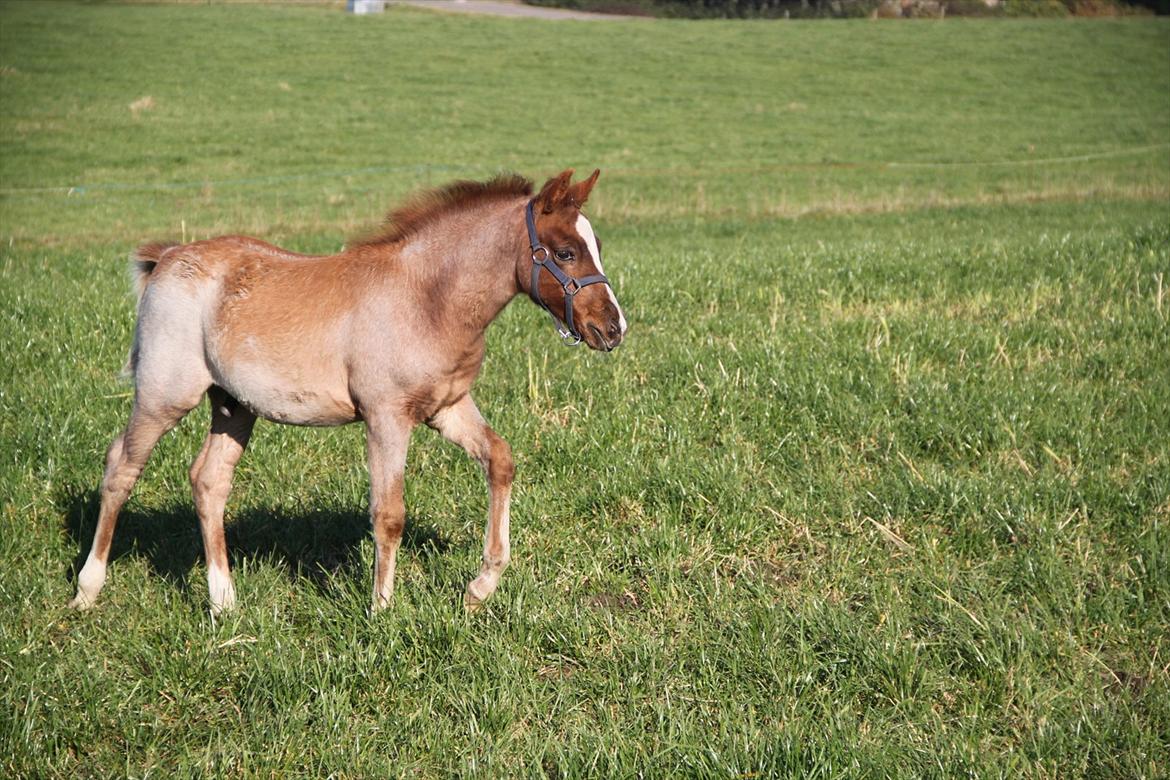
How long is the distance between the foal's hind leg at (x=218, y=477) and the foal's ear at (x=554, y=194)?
2.13m

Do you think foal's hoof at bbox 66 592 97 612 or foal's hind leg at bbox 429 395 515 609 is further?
foal's hoof at bbox 66 592 97 612

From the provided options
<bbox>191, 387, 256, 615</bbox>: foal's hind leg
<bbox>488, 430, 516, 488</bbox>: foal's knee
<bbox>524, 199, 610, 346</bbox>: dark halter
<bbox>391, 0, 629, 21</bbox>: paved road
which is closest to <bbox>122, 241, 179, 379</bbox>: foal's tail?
<bbox>191, 387, 256, 615</bbox>: foal's hind leg

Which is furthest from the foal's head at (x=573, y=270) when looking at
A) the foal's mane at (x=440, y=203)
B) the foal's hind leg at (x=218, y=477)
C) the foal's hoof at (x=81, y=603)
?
the foal's hoof at (x=81, y=603)

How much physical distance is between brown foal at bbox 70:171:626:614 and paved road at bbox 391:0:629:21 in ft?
205

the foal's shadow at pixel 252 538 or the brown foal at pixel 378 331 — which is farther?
the foal's shadow at pixel 252 538

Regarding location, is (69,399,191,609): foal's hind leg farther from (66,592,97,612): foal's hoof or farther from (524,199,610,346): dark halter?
(524,199,610,346): dark halter

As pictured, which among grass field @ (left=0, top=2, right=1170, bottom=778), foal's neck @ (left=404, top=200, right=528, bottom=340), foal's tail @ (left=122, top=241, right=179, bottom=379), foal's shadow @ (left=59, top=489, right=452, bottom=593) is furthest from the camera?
foal's shadow @ (left=59, top=489, right=452, bottom=593)

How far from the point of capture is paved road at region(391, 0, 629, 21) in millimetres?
66438

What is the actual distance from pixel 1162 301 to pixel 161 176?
87.3ft

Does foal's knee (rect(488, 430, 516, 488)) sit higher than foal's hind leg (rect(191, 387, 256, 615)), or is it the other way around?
foal's knee (rect(488, 430, 516, 488))

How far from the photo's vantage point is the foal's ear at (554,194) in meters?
5.12

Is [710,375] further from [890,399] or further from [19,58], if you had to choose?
[19,58]

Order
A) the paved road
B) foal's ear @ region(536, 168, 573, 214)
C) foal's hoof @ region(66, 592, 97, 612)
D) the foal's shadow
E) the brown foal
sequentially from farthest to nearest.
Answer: the paved road → the foal's shadow → foal's hoof @ region(66, 592, 97, 612) → the brown foal → foal's ear @ region(536, 168, 573, 214)

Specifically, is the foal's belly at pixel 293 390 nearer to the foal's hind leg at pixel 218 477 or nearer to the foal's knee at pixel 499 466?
the foal's hind leg at pixel 218 477
